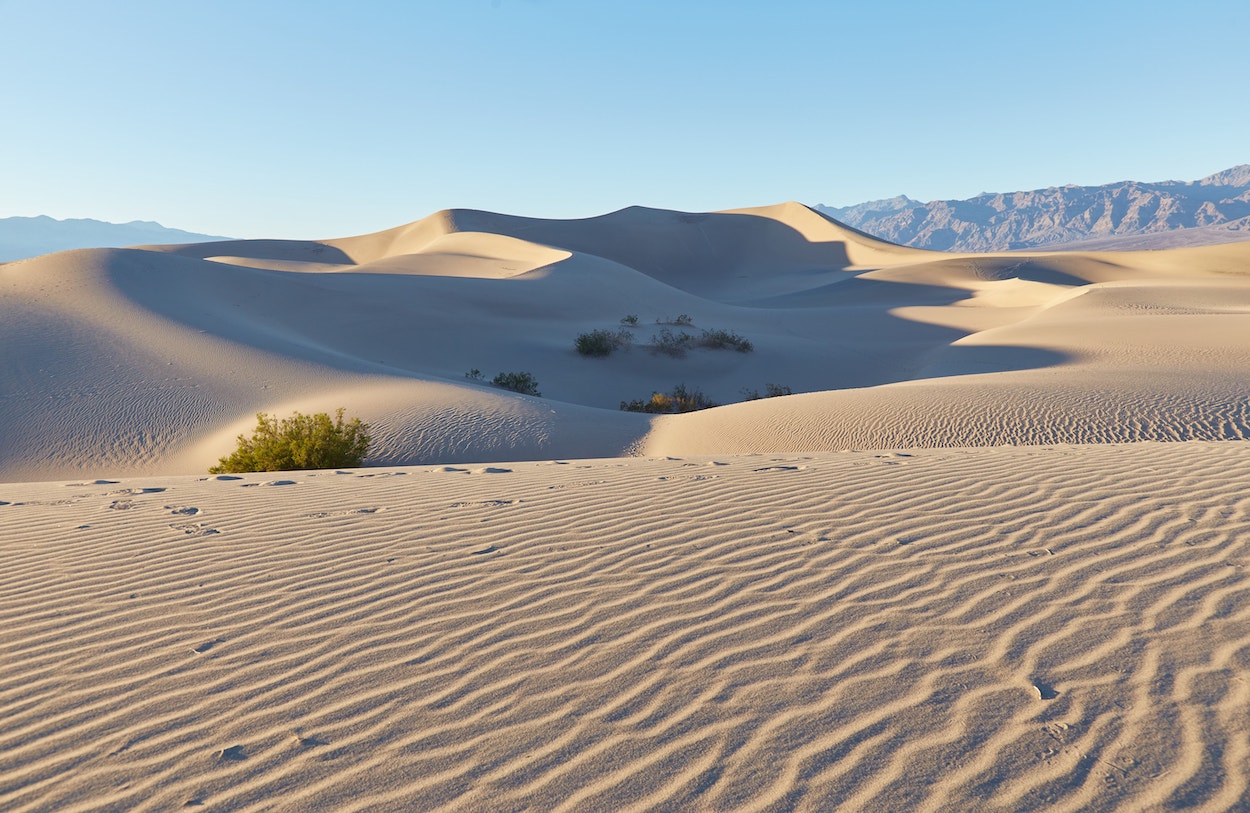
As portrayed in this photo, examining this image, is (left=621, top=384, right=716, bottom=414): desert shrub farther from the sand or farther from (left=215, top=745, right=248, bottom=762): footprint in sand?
(left=215, top=745, right=248, bottom=762): footprint in sand

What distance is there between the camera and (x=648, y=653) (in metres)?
3.90

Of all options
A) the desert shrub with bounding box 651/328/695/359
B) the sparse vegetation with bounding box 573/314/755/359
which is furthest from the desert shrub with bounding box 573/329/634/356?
the desert shrub with bounding box 651/328/695/359

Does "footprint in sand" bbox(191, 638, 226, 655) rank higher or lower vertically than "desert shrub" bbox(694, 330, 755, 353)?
higher

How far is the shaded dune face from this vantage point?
44.4 ft

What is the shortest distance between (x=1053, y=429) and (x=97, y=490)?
12.1 meters

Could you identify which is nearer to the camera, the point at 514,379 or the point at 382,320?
the point at 514,379

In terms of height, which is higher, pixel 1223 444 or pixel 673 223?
pixel 673 223

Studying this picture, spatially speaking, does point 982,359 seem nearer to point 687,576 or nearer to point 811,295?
point 687,576

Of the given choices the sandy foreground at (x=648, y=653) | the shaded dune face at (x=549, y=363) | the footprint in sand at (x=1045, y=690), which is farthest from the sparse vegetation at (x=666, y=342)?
the footprint in sand at (x=1045, y=690)

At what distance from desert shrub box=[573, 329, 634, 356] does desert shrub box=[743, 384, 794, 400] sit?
4.56m

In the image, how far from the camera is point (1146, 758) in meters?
2.98

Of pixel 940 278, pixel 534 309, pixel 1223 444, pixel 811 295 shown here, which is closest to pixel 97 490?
pixel 1223 444

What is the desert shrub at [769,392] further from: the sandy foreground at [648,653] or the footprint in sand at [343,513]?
the footprint in sand at [343,513]

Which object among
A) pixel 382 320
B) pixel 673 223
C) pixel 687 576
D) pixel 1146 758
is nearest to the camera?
pixel 1146 758
